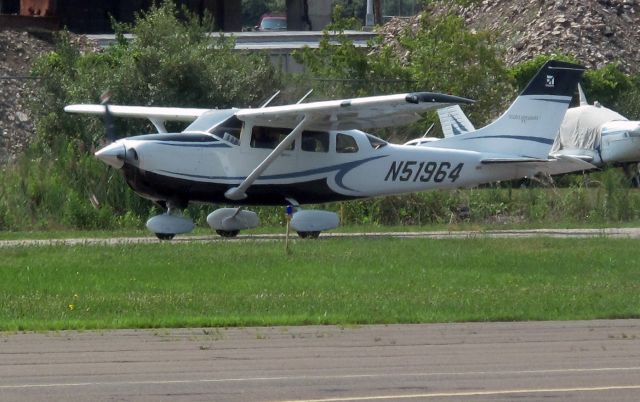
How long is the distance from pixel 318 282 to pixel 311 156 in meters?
6.94

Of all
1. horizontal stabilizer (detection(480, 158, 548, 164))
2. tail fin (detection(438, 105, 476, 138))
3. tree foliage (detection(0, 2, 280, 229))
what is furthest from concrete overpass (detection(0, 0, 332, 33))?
horizontal stabilizer (detection(480, 158, 548, 164))

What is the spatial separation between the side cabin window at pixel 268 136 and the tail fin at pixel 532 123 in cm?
339

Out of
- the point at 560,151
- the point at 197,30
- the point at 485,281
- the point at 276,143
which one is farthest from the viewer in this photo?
the point at 560,151

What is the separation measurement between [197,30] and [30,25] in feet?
45.2

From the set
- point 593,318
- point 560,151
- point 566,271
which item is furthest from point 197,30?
point 593,318

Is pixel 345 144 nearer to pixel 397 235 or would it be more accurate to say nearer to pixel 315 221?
pixel 315 221

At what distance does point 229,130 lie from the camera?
22391mm

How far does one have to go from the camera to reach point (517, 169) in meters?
24.3

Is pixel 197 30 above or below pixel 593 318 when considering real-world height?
above

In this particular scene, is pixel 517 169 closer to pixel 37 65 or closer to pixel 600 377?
pixel 600 377

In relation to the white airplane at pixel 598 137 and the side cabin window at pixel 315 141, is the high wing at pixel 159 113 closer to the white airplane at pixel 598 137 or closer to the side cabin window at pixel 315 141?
the side cabin window at pixel 315 141

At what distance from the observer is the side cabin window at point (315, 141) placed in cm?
2280

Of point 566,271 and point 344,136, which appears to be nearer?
point 566,271

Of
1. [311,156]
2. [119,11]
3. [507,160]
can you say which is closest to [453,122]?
[507,160]
